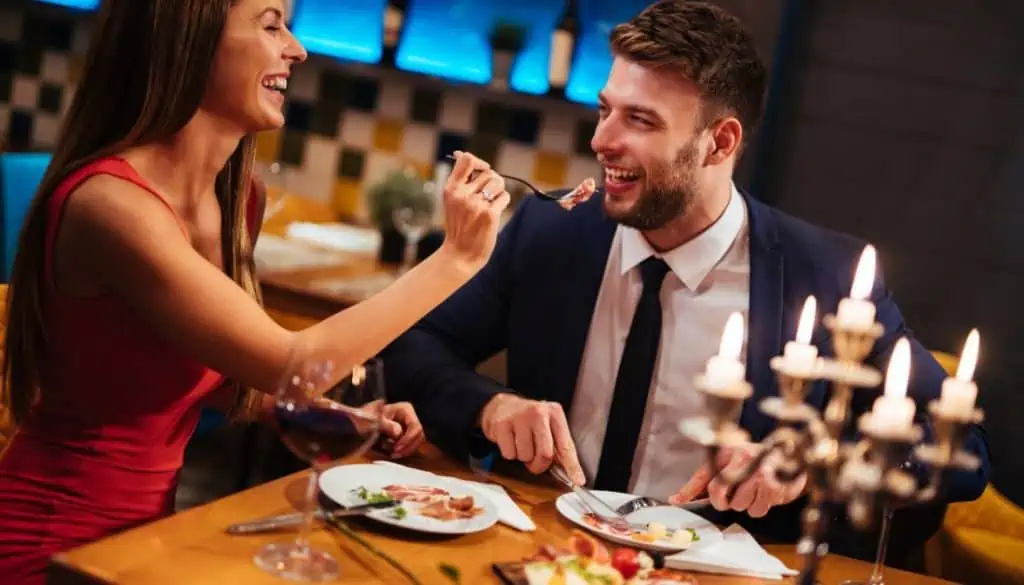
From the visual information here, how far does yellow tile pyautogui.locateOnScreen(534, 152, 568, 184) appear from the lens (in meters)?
3.93

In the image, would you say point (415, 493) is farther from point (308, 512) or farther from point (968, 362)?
point (968, 362)

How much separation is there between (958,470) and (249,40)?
4.35 feet

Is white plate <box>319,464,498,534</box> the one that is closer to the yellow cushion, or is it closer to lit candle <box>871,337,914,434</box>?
lit candle <box>871,337,914,434</box>

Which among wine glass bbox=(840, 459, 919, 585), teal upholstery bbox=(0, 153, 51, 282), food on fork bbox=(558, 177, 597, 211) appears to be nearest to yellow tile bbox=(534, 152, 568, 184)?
teal upholstery bbox=(0, 153, 51, 282)

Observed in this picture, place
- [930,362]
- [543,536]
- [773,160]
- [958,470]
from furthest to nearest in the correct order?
[773,160]
[930,362]
[958,470]
[543,536]

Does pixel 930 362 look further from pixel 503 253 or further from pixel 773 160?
pixel 773 160

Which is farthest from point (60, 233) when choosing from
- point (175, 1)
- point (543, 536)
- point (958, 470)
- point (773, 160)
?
point (773, 160)

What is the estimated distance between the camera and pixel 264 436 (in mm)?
4137

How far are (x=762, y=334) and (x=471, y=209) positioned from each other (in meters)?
0.70

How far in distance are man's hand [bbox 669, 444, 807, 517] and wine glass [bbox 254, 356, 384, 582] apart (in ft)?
1.79

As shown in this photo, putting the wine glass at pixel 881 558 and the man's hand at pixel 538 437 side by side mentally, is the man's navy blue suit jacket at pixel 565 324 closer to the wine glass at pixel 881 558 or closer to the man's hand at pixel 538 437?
the man's hand at pixel 538 437

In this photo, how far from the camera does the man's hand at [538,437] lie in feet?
5.62

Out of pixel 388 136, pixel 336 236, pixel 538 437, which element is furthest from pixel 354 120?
pixel 538 437

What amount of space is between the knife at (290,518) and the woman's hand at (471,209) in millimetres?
356
